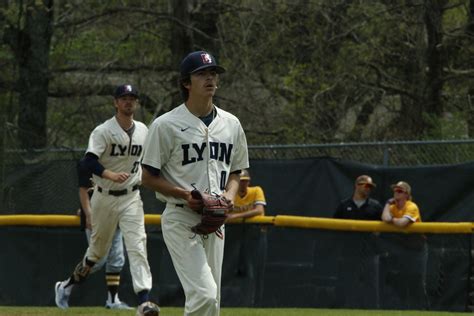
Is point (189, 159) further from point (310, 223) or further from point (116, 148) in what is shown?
point (310, 223)

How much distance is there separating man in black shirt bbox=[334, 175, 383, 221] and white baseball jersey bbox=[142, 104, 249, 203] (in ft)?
20.0

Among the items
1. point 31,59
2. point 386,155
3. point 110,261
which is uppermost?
point 31,59

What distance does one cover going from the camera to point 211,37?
2069cm

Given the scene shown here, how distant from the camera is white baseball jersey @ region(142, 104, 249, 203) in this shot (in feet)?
25.9

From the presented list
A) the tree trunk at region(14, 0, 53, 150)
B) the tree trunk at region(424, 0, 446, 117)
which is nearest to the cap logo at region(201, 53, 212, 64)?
the tree trunk at region(424, 0, 446, 117)

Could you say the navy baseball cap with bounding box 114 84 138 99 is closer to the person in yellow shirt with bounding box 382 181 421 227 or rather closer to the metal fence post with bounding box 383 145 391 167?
the person in yellow shirt with bounding box 382 181 421 227

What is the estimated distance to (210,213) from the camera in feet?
25.1

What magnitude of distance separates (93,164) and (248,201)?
2.94 metres

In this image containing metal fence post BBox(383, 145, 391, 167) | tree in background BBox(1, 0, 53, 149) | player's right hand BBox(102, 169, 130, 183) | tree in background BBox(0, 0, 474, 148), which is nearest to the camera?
player's right hand BBox(102, 169, 130, 183)

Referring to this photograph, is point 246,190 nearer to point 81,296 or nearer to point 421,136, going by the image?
point 81,296

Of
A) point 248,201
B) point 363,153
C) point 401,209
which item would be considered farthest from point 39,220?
point 401,209

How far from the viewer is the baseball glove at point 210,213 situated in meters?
7.66

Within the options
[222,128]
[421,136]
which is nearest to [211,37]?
[421,136]

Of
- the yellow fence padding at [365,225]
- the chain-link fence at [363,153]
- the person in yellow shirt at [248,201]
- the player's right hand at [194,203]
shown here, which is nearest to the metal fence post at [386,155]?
the chain-link fence at [363,153]
